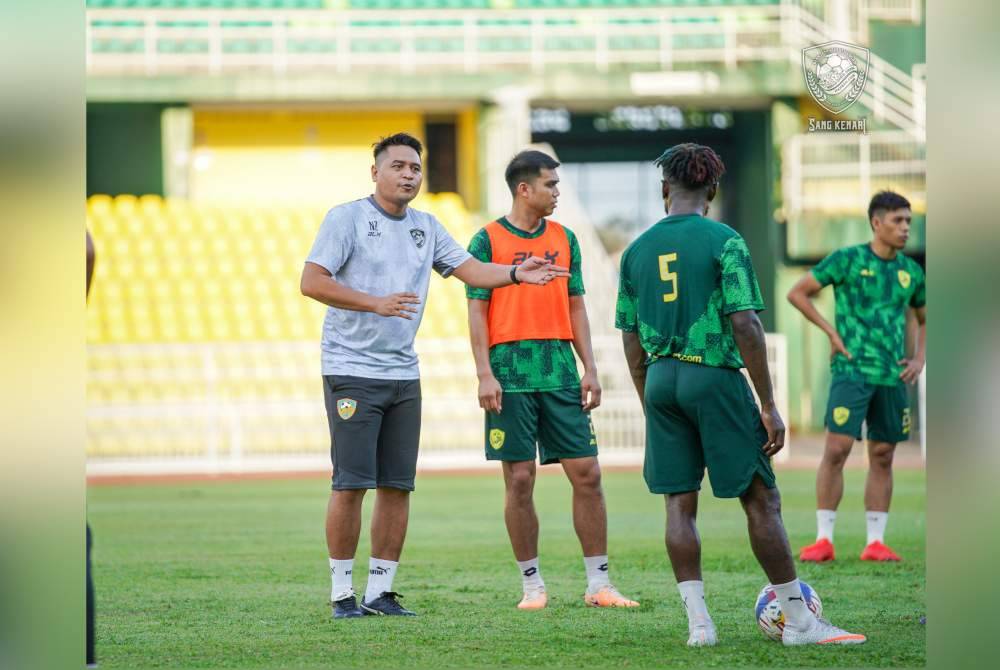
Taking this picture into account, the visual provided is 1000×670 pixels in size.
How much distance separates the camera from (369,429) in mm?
6242

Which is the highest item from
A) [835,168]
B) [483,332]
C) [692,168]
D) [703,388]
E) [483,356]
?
[835,168]

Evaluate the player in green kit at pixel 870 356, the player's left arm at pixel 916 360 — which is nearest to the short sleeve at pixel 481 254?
the player in green kit at pixel 870 356

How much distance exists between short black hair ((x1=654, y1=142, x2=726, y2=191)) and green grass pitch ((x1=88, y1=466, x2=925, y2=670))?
1.72 metres

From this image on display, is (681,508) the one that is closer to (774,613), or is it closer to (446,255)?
(774,613)

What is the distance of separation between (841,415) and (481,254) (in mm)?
2660

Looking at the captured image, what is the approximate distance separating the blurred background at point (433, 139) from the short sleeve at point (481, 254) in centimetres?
983

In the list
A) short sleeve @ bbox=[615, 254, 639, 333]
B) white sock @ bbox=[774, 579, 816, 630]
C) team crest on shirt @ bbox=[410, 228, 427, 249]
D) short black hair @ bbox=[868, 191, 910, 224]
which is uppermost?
short black hair @ bbox=[868, 191, 910, 224]

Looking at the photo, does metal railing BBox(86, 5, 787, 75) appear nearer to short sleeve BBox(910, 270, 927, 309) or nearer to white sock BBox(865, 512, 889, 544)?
short sleeve BBox(910, 270, 927, 309)

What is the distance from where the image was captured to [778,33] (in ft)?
75.5

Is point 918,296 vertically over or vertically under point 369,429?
over

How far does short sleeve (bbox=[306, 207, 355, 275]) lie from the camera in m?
6.12

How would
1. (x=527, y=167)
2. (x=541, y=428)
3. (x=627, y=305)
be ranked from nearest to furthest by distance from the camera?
1. (x=627, y=305)
2. (x=527, y=167)
3. (x=541, y=428)

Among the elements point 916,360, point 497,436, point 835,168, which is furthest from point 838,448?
point 835,168

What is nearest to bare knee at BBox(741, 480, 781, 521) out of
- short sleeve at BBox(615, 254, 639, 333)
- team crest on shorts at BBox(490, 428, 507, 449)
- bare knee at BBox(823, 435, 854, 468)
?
short sleeve at BBox(615, 254, 639, 333)
